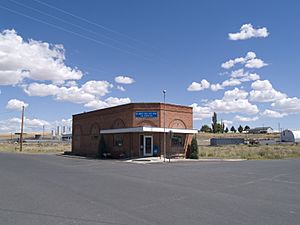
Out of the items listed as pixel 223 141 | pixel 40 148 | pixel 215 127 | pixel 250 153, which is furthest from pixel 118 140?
pixel 215 127

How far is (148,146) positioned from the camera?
34312mm

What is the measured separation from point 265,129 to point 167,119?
163 metres

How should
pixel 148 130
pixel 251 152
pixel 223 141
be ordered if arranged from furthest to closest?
pixel 223 141 < pixel 251 152 < pixel 148 130

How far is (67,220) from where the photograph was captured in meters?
7.36

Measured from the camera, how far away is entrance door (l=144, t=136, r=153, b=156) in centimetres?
3416

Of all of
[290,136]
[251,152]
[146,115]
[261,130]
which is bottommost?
[251,152]

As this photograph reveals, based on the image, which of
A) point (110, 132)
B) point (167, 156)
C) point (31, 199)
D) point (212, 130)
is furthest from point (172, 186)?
point (212, 130)

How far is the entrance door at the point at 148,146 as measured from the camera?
34.2m

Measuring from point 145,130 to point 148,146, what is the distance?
3.10 metres

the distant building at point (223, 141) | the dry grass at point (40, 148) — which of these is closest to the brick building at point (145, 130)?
→ the dry grass at point (40, 148)

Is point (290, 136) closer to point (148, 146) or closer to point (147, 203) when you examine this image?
point (148, 146)

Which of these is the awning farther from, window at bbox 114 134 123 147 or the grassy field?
the grassy field

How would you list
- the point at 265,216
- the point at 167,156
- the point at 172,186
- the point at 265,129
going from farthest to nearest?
the point at 265,129 < the point at 167,156 < the point at 172,186 < the point at 265,216

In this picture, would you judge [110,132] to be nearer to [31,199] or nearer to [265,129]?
[31,199]
